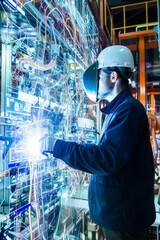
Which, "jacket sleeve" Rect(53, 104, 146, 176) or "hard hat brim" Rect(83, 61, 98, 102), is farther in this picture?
"hard hat brim" Rect(83, 61, 98, 102)

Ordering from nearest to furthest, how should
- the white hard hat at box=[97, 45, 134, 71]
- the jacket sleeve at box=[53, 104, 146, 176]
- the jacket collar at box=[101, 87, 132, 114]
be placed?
1. the jacket sleeve at box=[53, 104, 146, 176]
2. the jacket collar at box=[101, 87, 132, 114]
3. the white hard hat at box=[97, 45, 134, 71]

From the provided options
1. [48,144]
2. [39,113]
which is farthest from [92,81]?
[48,144]

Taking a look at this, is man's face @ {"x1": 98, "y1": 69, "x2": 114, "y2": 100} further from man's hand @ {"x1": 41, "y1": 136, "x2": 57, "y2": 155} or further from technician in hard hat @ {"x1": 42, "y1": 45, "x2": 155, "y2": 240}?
man's hand @ {"x1": 41, "y1": 136, "x2": 57, "y2": 155}

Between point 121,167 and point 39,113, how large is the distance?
1.94 feet

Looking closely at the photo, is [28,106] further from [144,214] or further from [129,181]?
[144,214]

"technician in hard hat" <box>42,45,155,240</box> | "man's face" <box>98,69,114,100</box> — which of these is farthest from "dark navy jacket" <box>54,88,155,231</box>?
"man's face" <box>98,69,114,100</box>

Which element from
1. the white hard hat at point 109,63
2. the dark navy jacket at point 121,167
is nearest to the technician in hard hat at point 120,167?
the dark navy jacket at point 121,167

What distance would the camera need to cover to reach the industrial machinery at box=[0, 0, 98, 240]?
1.05 m

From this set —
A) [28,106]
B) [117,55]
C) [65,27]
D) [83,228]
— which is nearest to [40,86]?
[28,106]

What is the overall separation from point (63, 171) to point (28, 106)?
0.71m

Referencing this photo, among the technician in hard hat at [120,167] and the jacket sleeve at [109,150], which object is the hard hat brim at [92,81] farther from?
the jacket sleeve at [109,150]

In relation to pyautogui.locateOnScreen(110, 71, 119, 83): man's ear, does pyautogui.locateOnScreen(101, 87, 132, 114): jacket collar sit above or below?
below

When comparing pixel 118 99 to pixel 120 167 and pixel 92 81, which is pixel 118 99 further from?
pixel 120 167

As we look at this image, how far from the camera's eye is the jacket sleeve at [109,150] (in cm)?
102
